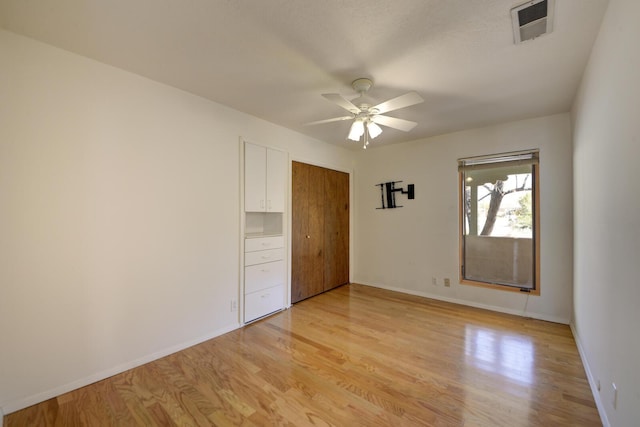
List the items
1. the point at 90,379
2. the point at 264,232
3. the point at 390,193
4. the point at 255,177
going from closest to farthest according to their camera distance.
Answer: the point at 90,379 < the point at 255,177 < the point at 264,232 < the point at 390,193

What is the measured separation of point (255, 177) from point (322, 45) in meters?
1.77

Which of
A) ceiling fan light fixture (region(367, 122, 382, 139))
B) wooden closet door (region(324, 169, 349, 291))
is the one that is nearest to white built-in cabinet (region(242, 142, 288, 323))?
wooden closet door (region(324, 169, 349, 291))

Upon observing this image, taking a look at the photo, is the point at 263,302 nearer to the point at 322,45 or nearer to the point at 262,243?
the point at 262,243

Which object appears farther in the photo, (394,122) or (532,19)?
(394,122)

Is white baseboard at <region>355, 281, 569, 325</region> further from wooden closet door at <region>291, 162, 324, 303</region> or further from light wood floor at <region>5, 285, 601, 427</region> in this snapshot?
wooden closet door at <region>291, 162, 324, 303</region>

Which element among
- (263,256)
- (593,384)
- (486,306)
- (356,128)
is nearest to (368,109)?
(356,128)

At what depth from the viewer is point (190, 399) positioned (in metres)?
1.88

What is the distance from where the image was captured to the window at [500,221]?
3393mm

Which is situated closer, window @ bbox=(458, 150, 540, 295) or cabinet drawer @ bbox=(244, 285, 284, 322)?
cabinet drawer @ bbox=(244, 285, 284, 322)

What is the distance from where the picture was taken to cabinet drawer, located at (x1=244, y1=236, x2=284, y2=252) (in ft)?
10.5

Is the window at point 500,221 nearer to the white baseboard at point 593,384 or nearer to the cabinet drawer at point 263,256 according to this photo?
Answer: the white baseboard at point 593,384

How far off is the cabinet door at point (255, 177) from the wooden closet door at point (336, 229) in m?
1.33

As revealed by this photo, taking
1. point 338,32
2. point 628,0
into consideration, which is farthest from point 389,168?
point 628,0

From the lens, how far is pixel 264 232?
3742 mm
